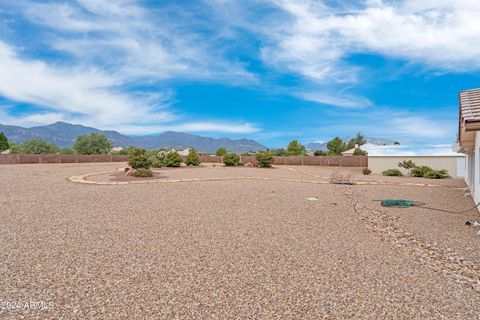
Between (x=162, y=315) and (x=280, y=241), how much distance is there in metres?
2.90

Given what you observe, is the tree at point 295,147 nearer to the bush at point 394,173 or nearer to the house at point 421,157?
the house at point 421,157

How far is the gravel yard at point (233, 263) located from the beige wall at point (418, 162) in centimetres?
1713

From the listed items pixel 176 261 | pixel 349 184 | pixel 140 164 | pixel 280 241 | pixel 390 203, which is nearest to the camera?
pixel 176 261

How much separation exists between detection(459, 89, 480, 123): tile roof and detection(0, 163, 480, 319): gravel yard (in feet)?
7.96

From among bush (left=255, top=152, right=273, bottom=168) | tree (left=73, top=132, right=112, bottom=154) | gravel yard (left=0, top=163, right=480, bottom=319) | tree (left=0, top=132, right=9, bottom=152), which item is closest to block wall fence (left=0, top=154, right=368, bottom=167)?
bush (left=255, top=152, right=273, bottom=168)

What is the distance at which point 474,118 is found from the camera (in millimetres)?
6449

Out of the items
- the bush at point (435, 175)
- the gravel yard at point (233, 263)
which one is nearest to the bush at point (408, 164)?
the bush at point (435, 175)

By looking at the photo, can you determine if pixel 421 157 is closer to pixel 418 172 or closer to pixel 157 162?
pixel 418 172

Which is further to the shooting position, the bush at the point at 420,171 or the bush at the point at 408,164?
the bush at the point at 408,164

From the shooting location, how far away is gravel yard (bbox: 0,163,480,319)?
3100mm

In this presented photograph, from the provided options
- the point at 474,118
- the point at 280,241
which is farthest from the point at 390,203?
the point at 280,241

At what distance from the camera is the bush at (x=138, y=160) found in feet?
59.7

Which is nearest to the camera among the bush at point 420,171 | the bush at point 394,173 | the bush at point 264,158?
the bush at point 420,171

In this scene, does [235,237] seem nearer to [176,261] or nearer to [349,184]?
[176,261]
